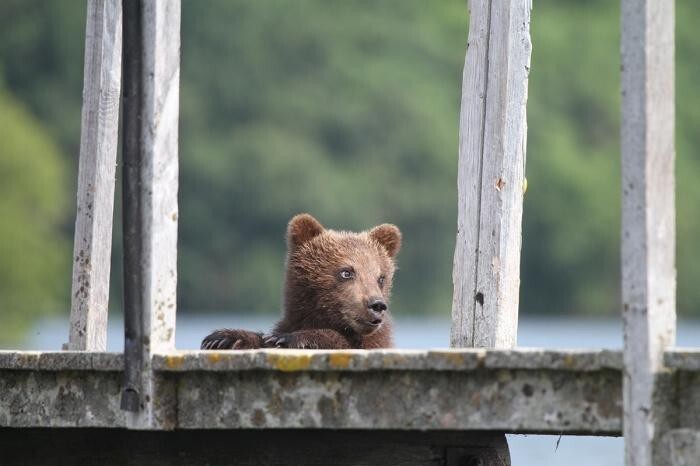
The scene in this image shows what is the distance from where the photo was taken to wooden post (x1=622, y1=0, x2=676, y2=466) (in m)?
5.24

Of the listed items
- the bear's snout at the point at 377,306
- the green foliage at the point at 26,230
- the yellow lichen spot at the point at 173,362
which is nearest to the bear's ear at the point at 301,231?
the bear's snout at the point at 377,306

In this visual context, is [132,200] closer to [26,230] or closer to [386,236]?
[386,236]

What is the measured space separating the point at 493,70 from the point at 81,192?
6.62 ft

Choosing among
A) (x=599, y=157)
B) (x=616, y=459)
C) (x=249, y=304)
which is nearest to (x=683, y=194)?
(x=599, y=157)

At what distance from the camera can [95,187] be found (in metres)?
7.24

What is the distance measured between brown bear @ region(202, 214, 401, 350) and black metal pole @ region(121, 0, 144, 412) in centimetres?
146

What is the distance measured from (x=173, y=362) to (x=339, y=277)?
2.47 meters

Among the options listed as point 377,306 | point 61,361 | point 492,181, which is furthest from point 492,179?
point 61,361

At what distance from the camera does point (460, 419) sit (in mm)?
5699

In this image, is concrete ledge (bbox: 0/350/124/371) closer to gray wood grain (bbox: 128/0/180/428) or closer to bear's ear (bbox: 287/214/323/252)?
gray wood grain (bbox: 128/0/180/428)

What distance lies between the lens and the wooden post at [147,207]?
6.00 metres

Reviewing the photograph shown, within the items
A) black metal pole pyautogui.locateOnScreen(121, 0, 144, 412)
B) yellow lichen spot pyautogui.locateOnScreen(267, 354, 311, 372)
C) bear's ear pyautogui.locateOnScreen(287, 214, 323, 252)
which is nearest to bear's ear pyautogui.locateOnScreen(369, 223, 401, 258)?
bear's ear pyautogui.locateOnScreen(287, 214, 323, 252)

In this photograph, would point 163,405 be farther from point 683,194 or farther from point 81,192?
point 683,194

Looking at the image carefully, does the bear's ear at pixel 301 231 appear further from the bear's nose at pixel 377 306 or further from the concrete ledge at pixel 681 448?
the concrete ledge at pixel 681 448
